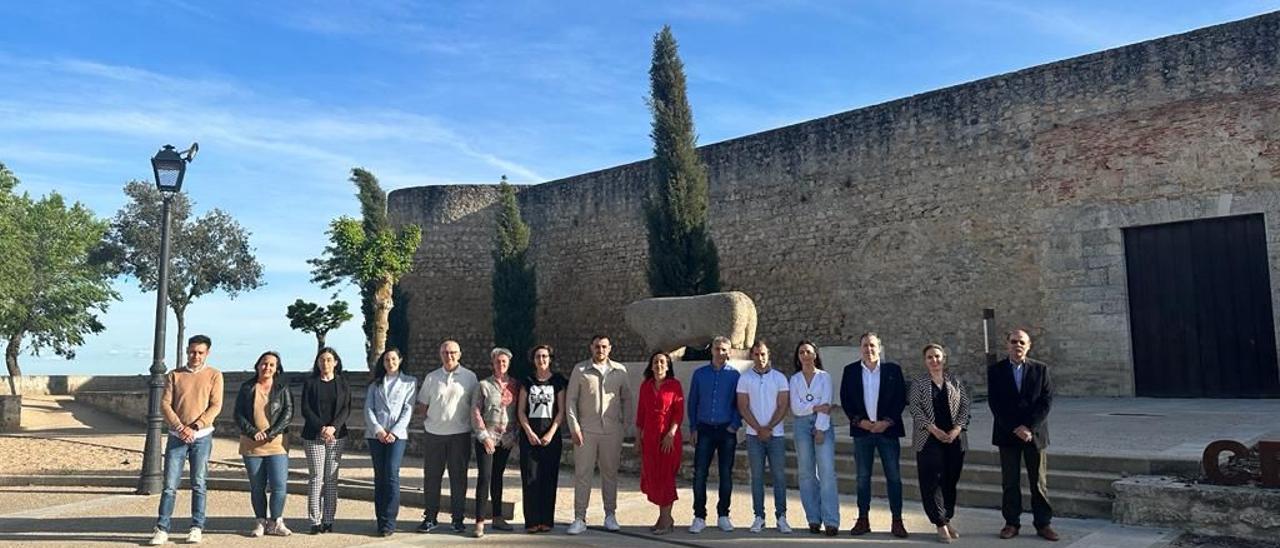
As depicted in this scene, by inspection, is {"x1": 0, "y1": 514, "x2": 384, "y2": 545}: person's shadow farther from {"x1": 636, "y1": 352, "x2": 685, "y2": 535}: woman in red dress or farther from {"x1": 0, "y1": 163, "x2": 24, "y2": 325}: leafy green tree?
{"x1": 0, "y1": 163, "x2": 24, "y2": 325}: leafy green tree

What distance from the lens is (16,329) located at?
24.1 meters

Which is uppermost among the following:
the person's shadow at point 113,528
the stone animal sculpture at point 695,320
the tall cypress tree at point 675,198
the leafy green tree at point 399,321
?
the tall cypress tree at point 675,198

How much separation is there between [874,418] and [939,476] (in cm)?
54

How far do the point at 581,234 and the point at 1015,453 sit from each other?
Result: 16043mm

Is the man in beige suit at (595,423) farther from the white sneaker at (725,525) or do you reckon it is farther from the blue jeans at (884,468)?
the blue jeans at (884,468)

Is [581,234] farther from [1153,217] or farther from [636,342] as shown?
[1153,217]

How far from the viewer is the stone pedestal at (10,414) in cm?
1666

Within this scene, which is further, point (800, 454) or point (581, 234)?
point (581, 234)

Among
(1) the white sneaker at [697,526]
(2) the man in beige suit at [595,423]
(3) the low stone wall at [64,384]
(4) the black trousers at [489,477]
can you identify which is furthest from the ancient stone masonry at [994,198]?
(3) the low stone wall at [64,384]

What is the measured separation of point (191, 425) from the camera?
6223mm

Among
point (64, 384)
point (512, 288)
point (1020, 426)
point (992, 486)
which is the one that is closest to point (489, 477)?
point (1020, 426)

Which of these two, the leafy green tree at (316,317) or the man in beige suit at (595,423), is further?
the leafy green tree at (316,317)

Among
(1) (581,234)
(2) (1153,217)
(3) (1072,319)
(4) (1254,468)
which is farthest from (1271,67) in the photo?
(1) (581,234)

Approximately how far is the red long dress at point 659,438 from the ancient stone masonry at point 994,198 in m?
9.10
